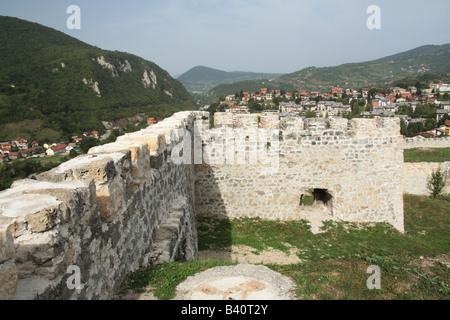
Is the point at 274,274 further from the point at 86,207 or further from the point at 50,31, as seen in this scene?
the point at 50,31

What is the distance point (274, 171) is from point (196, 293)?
664cm

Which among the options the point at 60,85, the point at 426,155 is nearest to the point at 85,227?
the point at 426,155

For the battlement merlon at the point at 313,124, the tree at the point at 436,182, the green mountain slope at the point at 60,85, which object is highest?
the green mountain slope at the point at 60,85

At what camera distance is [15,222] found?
1.71m

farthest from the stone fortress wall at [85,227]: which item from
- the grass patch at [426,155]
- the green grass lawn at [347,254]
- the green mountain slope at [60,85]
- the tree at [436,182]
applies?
the green mountain slope at [60,85]

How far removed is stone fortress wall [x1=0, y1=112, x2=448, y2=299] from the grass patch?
27191 millimetres

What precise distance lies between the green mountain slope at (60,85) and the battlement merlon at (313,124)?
3807cm

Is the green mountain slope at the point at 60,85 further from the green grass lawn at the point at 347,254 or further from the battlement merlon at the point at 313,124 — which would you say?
the green grass lawn at the point at 347,254

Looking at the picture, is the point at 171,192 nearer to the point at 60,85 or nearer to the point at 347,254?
the point at 347,254

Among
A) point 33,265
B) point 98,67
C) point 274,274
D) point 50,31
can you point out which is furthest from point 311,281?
point 50,31

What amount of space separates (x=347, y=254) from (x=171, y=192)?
5.00 metres

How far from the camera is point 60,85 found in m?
60.8

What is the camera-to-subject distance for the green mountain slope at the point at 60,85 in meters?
45.8

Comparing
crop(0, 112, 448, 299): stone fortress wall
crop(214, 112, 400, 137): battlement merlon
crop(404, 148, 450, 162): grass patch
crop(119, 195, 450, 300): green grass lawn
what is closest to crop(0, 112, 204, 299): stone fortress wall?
crop(0, 112, 448, 299): stone fortress wall
